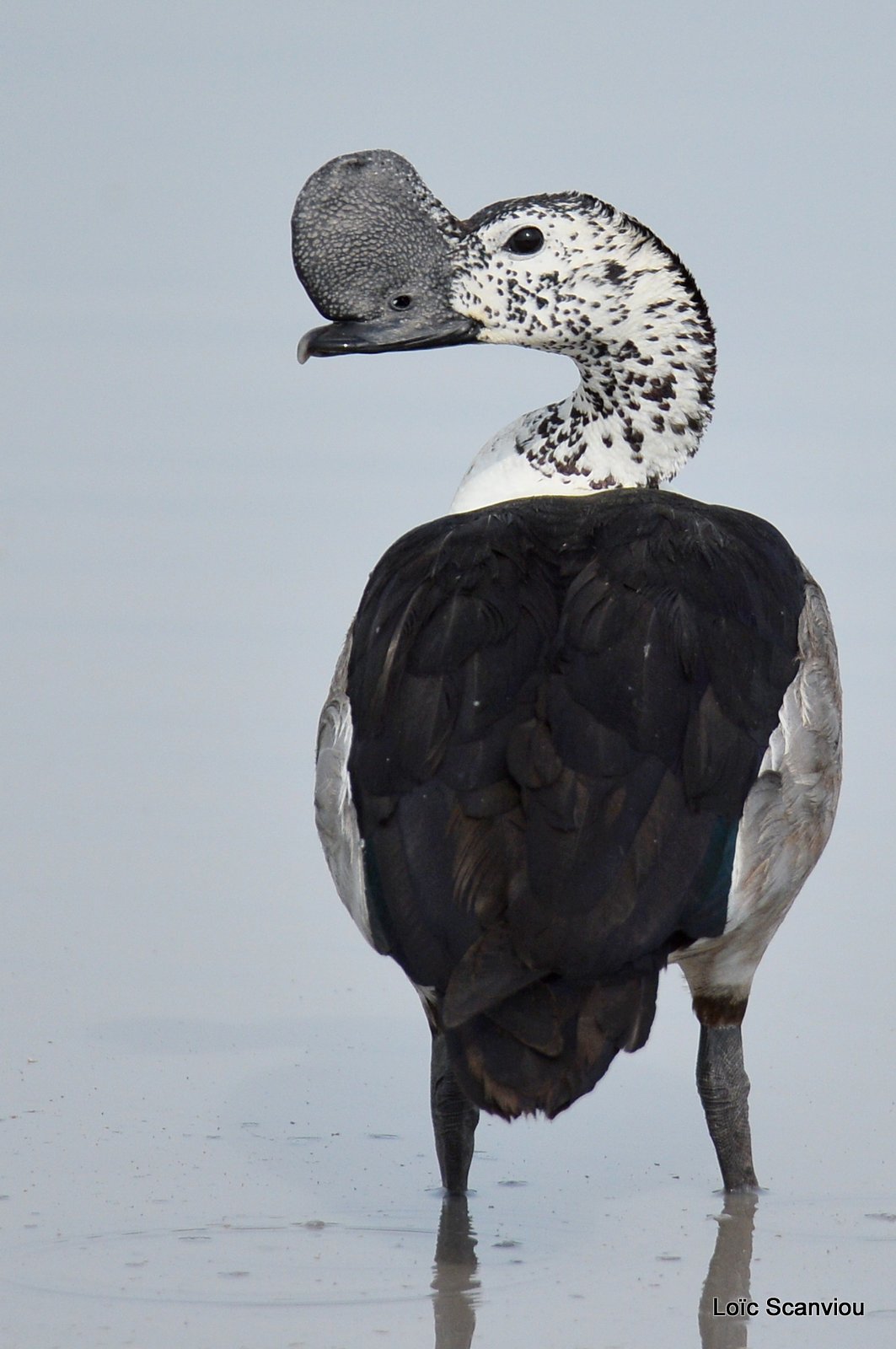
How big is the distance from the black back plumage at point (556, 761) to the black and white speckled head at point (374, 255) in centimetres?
98

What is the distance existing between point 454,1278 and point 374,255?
104 inches

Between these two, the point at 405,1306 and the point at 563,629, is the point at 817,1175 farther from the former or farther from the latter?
the point at 563,629

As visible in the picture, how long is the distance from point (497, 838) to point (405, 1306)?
38.3 inches

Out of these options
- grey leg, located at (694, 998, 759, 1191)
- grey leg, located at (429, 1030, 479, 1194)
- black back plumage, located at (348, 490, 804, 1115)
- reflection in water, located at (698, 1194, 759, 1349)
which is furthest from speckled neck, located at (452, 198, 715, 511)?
reflection in water, located at (698, 1194, 759, 1349)

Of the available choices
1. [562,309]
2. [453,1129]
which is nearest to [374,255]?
[562,309]

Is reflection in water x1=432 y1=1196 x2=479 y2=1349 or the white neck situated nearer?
reflection in water x1=432 y1=1196 x2=479 y2=1349

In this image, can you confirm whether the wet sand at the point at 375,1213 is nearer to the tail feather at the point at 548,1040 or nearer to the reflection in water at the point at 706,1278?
the reflection in water at the point at 706,1278

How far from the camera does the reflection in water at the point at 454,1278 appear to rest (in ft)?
12.6

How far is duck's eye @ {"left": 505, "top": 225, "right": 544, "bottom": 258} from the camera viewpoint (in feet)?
17.6

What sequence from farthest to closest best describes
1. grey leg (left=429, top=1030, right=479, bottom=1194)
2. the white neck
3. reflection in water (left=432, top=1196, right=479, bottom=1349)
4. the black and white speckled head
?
the white neck
the black and white speckled head
grey leg (left=429, top=1030, right=479, bottom=1194)
reflection in water (left=432, top=1196, right=479, bottom=1349)

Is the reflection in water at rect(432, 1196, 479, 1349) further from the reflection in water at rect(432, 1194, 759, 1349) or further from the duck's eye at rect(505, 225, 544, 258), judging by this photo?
the duck's eye at rect(505, 225, 544, 258)

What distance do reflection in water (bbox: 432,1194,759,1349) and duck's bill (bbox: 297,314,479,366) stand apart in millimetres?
2232

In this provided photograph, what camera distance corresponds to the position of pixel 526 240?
537 centimetres

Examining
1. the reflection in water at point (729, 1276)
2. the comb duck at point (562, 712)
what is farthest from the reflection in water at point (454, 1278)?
the reflection in water at point (729, 1276)
